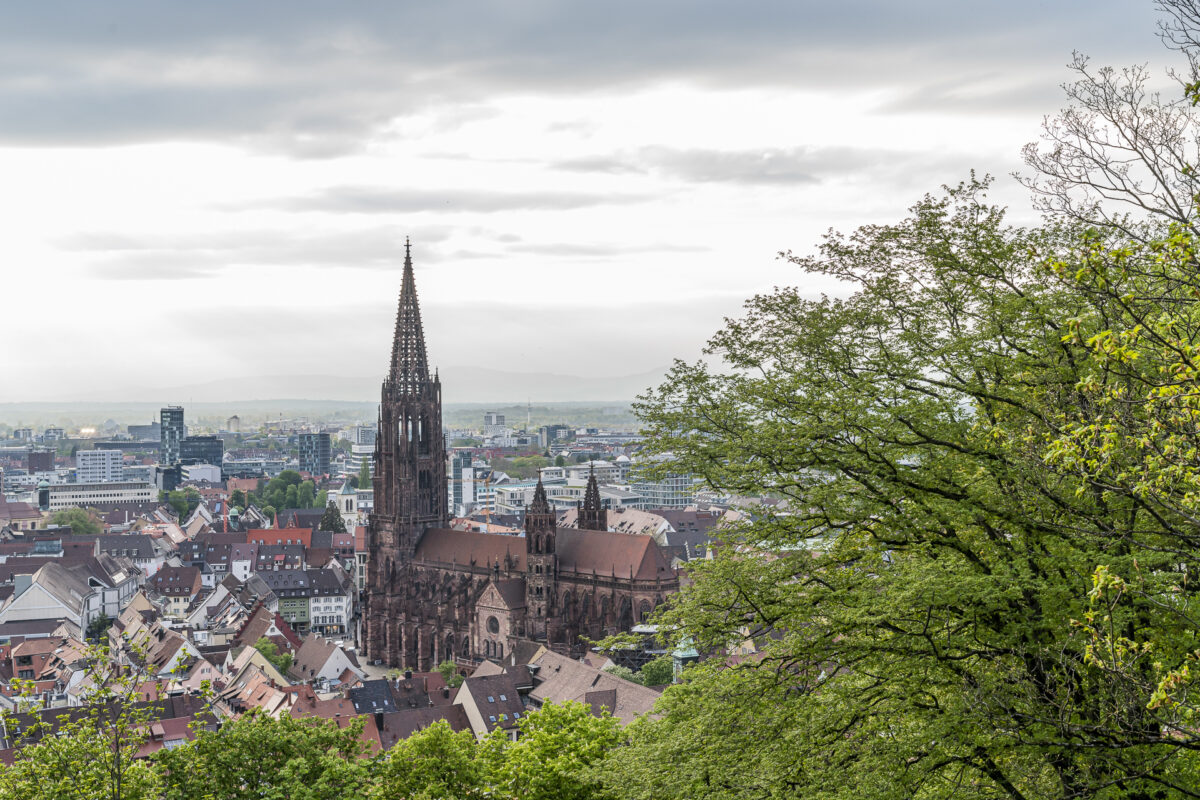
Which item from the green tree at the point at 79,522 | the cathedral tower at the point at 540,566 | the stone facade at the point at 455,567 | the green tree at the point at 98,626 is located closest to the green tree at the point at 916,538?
the stone facade at the point at 455,567

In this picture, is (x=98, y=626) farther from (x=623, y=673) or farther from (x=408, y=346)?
(x=623, y=673)

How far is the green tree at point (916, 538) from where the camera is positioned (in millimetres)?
17172

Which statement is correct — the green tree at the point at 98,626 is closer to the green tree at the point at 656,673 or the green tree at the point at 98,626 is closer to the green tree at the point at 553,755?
the green tree at the point at 656,673

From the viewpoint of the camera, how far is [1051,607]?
18109 millimetres

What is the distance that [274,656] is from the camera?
85938 mm

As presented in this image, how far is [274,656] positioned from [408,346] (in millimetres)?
38424

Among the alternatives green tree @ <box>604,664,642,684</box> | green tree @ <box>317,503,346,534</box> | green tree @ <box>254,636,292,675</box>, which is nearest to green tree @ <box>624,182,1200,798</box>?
green tree @ <box>604,664,642,684</box>

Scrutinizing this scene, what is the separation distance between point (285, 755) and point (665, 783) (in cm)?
1534

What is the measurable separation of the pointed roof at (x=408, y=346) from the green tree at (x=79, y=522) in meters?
89.3

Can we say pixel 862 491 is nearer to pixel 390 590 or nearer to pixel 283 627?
pixel 283 627

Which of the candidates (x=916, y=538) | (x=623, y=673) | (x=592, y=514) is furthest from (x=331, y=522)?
(x=916, y=538)

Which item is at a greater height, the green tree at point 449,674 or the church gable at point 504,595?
the church gable at point 504,595

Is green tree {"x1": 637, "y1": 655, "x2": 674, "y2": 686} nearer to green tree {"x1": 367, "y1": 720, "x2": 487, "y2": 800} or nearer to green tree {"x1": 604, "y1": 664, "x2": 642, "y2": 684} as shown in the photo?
green tree {"x1": 604, "y1": 664, "x2": 642, "y2": 684}

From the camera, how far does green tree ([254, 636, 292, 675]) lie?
279 ft
